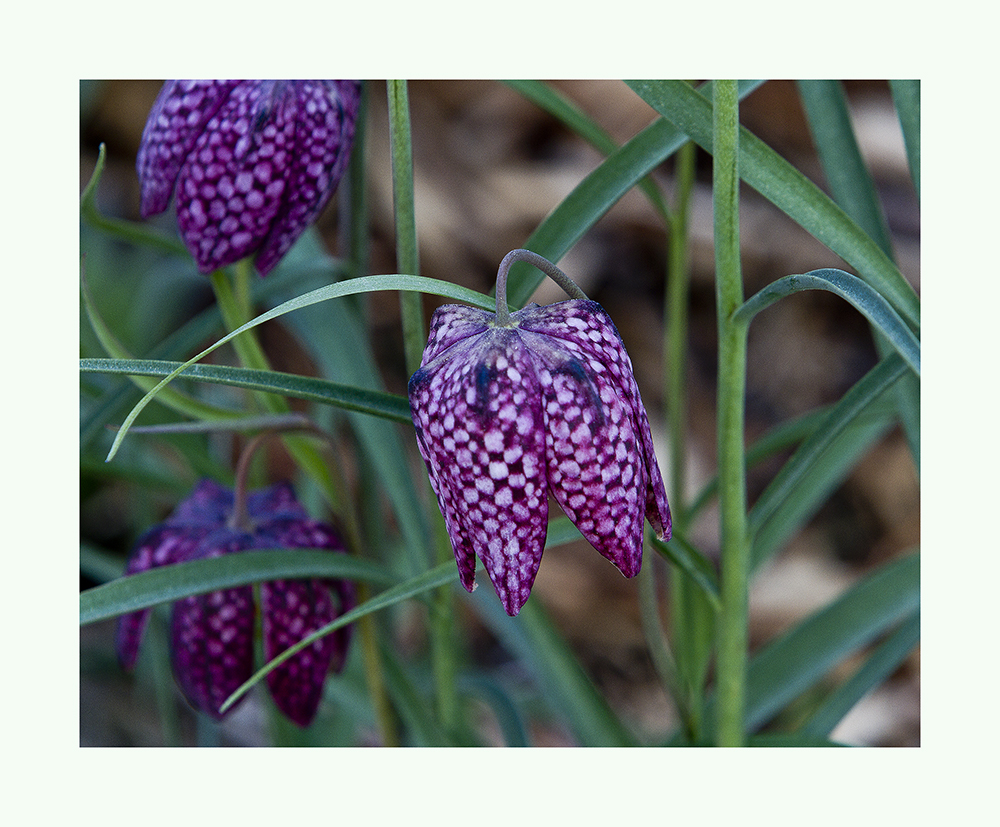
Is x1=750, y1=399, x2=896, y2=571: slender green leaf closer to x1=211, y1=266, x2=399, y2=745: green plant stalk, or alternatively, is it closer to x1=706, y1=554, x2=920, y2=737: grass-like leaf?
x1=706, y1=554, x2=920, y2=737: grass-like leaf

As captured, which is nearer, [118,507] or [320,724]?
[320,724]

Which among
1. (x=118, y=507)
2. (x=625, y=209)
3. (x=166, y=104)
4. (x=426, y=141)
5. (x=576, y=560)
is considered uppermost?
(x=426, y=141)

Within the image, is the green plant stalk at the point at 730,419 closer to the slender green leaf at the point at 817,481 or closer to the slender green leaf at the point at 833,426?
the slender green leaf at the point at 833,426
